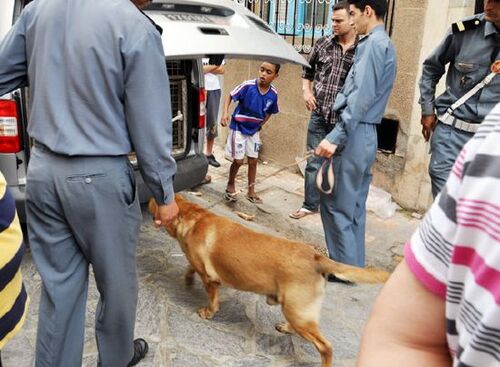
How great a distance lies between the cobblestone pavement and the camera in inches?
115

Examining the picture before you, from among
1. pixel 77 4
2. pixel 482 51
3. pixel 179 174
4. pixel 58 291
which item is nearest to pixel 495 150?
pixel 77 4

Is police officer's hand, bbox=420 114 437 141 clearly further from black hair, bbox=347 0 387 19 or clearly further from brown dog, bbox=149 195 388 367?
brown dog, bbox=149 195 388 367

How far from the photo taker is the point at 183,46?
238cm

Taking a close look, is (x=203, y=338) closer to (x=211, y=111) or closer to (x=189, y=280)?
(x=189, y=280)

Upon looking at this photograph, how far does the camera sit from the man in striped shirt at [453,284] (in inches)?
28.7

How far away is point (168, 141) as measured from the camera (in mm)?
2166

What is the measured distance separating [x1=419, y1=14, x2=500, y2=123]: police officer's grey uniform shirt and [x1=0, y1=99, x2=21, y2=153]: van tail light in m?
2.93

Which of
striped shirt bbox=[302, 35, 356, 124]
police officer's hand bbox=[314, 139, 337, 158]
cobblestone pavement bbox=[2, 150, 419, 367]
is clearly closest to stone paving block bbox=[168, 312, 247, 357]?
cobblestone pavement bbox=[2, 150, 419, 367]

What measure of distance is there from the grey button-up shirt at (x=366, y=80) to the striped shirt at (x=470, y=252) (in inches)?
102

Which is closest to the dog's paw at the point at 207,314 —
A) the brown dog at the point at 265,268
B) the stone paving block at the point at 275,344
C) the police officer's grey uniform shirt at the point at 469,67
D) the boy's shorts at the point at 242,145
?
the brown dog at the point at 265,268

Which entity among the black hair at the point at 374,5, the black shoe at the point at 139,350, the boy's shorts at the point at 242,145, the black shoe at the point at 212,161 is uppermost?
the black hair at the point at 374,5

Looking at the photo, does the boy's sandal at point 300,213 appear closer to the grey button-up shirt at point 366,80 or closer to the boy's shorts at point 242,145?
the boy's shorts at point 242,145

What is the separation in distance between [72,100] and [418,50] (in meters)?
3.80

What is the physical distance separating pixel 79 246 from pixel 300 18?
4.73 m
